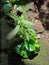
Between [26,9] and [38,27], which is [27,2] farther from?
[38,27]

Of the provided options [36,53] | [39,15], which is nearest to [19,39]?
[36,53]

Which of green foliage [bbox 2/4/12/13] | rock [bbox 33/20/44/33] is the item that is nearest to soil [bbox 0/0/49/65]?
rock [bbox 33/20/44/33]

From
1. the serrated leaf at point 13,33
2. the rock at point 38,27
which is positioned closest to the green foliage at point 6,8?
the serrated leaf at point 13,33

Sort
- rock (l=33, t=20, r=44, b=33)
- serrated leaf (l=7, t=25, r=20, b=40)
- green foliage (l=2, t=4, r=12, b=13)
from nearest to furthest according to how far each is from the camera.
Result: 1. serrated leaf (l=7, t=25, r=20, b=40)
2. green foliage (l=2, t=4, r=12, b=13)
3. rock (l=33, t=20, r=44, b=33)

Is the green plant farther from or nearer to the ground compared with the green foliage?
nearer to the ground

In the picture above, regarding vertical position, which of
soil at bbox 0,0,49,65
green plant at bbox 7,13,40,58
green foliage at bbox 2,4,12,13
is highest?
green foliage at bbox 2,4,12,13

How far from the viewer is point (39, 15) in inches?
113

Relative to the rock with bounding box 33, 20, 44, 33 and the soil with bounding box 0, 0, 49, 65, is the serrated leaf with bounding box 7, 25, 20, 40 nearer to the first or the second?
the soil with bounding box 0, 0, 49, 65

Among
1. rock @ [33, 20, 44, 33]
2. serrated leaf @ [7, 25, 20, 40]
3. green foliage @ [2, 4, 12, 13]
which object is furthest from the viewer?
rock @ [33, 20, 44, 33]

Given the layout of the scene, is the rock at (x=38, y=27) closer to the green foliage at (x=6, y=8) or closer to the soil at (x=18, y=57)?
the soil at (x=18, y=57)

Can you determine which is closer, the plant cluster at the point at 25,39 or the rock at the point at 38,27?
the plant cluster at the point at 25,39

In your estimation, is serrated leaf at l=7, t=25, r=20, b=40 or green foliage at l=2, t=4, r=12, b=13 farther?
green foliage at l=2, t=4, r=12, b=13

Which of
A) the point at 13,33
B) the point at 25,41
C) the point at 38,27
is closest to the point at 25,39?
the point at 25,41

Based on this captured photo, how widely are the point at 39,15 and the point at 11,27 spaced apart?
1.67 ft
